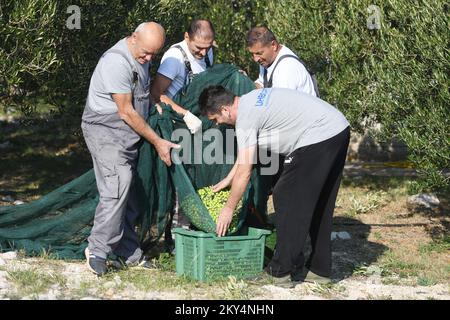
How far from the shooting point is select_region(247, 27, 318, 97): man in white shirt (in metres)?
7.48

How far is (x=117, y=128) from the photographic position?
7.26 m

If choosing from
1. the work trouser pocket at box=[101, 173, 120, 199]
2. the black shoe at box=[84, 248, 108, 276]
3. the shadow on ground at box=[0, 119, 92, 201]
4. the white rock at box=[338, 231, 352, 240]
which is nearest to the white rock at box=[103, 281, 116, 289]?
the black shoe at box=[84, 248, 108, 276]

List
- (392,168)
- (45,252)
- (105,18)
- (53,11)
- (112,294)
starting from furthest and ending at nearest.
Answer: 1. (392,168)
2. (105,18)
3. (53,11)
4. (45,252)
5. (112,294)

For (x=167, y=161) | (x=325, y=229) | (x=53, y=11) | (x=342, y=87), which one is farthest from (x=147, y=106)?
(x=342, y=87)

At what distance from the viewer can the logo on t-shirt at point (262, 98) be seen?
6.77 metres

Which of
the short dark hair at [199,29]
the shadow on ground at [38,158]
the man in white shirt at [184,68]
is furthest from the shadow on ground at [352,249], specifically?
the shadow on ground at [38,158]

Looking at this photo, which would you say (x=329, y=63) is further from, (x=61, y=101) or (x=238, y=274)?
(x=238, y=274)

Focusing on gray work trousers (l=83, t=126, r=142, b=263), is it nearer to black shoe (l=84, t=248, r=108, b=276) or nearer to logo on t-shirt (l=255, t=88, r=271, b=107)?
black shoe (l=84, t=248, r=108, b=276)

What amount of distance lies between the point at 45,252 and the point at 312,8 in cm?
596

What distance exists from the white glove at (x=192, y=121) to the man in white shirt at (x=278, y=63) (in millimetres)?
757

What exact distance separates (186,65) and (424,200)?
17.9 ft

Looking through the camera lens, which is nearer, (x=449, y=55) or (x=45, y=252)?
(x=45, y=252)

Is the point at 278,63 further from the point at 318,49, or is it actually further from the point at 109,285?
the point at 318,49

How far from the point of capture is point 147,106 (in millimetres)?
7496
